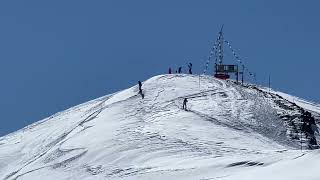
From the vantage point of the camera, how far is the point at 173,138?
172ft

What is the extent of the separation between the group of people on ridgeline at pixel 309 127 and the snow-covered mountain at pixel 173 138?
0.35 meters

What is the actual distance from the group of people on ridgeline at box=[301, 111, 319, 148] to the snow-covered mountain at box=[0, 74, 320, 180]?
1.16 ft

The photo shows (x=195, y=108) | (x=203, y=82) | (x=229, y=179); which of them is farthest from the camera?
(x=203, y=82)

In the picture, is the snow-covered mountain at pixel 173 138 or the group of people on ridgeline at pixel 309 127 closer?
the snow-covered mountain at pixel 173 138

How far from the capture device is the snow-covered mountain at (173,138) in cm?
4119

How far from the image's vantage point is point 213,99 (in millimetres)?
64562

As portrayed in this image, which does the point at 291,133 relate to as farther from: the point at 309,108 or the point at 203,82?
the point at 203,82

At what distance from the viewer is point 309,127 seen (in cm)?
5869

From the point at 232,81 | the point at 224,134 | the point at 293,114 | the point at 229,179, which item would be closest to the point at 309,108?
the point at 293,114

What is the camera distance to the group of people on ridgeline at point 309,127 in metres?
55.9

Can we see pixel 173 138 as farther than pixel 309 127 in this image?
No

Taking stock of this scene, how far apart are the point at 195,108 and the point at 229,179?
26074 millimetres

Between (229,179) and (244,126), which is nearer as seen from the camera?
(229,179)

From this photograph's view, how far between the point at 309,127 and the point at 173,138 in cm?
1115
